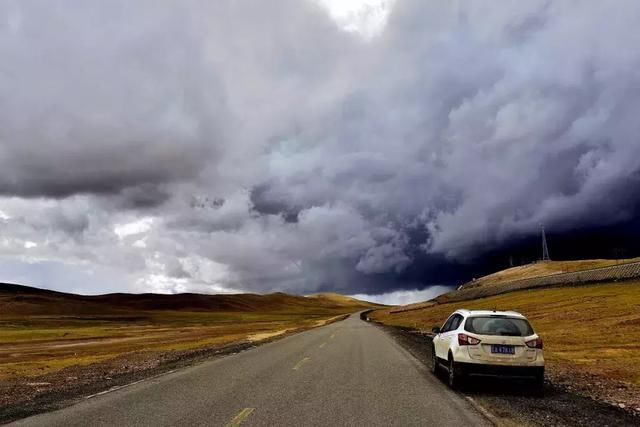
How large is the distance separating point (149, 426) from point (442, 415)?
5.32 metres

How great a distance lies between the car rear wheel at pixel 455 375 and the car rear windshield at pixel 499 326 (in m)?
0.98

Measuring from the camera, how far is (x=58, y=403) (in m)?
12.0

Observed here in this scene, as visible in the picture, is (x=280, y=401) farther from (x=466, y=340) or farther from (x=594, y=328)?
(x=594, y=328)

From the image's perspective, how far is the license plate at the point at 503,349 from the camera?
43.1 feet

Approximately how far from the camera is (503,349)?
1318 cm

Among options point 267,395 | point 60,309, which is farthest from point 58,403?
point 60,309

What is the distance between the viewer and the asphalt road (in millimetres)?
9578

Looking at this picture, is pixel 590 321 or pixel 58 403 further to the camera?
pixel 590 321

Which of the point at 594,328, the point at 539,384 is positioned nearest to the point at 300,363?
the point at 539,384

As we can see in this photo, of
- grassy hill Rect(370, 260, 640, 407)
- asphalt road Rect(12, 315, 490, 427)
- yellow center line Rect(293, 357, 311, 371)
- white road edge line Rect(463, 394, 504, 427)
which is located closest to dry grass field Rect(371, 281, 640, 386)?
grassy hill Rect(370, 260, 640, 407)

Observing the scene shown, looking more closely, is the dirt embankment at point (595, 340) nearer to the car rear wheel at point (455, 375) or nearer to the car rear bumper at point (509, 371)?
the car rear bumper at point (509, 371)

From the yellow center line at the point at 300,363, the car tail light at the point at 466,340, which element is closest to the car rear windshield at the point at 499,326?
the car tail light at the point at 466,340

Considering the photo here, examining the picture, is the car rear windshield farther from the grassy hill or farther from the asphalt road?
the grassy hill

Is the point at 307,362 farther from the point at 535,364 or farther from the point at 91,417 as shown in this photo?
the point at 91,417
